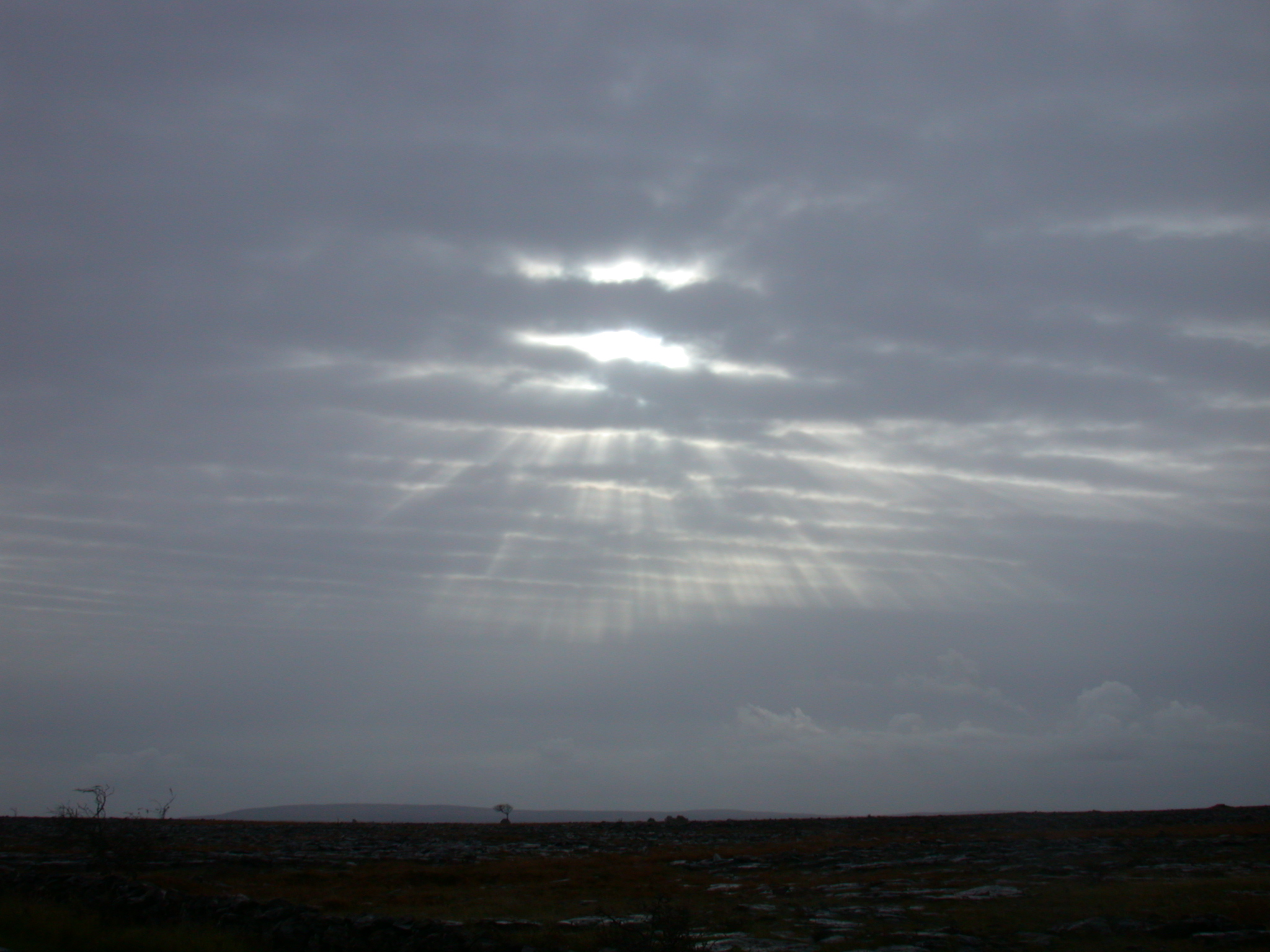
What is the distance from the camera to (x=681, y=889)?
33.3 meters

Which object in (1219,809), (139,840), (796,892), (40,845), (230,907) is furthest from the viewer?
(1219,809)

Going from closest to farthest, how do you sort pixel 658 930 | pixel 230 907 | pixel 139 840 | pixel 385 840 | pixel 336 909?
pixel 658 930 < pixel 230 907 < pixel 336 909 < pixel 139 840 < pixel 385 840

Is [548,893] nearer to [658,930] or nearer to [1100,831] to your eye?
[658,930]

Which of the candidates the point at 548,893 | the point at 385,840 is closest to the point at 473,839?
the point at 385,840

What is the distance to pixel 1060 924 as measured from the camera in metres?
22.2

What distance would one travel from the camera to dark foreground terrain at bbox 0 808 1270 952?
21344 millimetres

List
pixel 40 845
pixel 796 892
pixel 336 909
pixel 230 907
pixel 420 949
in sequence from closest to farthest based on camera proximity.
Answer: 1. pixel 420 949
2. pixel 230 907
3. pixel 336 909
4. pixel 796 892
5. pixel 40 845

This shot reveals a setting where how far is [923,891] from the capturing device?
97.3ft

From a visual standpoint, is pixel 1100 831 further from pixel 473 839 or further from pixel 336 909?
pixel 336 909

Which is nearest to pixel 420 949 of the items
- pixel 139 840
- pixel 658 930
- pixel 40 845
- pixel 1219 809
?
pixel 658 930

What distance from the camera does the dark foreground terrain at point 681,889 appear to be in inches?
840

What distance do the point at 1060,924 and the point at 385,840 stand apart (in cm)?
5361

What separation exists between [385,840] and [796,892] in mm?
42705

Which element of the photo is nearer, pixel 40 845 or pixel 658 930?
pixel 658 930
